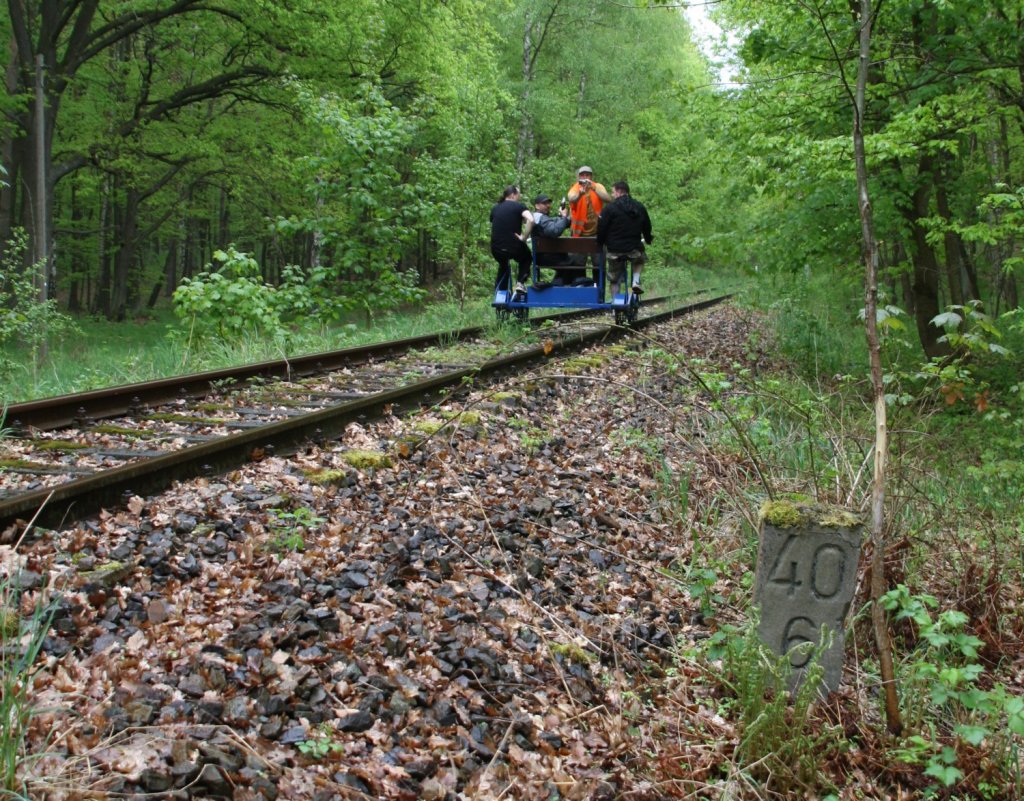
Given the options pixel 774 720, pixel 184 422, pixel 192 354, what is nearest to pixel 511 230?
pixel 192 354

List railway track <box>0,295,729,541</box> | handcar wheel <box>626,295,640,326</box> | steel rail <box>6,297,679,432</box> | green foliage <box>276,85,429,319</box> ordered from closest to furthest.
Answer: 1. railway track <box>0,295,729,541</box>
2. steel rail <box>6,297,679,432</box>
3. handcar wheel <box>626,295,640,326</box>
4. green foliage <box>276,85,429,319</box>

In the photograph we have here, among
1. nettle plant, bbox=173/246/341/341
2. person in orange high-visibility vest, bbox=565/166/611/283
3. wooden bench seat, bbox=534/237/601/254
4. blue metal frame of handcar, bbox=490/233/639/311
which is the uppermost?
person in orange high-visibility vest, bbox=565/166/611/283

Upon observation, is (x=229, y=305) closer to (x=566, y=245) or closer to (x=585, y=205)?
(x=566, y=245)

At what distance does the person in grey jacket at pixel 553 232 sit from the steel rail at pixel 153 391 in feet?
11.5

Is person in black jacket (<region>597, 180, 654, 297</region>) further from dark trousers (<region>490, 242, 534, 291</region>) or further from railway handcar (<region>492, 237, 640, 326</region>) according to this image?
dark trousers (<region>490, 242, 534, 291</region>)

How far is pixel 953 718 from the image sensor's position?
130 inches

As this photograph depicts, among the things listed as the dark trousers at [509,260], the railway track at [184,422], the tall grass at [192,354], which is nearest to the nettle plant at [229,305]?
the tall grass at [192,354]

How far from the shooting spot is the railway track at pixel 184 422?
381cm

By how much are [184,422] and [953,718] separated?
4.88 metres

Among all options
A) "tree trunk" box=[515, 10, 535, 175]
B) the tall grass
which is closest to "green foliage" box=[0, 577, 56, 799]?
the tall grass

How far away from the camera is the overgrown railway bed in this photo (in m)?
2.33

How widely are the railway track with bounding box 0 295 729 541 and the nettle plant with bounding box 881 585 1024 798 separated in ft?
6.71

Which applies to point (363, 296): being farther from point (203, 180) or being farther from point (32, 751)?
point (203, 180)

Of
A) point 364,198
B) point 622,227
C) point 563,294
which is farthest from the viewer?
point 364,198
